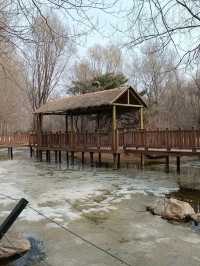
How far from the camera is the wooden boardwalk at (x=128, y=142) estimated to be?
1653 centimetres

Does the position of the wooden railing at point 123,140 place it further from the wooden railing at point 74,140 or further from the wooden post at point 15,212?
the wooden post at point 15,212

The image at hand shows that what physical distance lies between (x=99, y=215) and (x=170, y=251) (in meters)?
3.06

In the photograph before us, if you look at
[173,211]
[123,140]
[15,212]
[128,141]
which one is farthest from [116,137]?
[15,212]

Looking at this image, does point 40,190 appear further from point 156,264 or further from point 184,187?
point 156,264

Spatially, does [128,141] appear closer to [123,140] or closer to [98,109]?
[123,140]

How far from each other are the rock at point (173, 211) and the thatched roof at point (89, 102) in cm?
1170

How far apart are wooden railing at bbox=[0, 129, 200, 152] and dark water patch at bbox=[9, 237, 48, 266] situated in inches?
415

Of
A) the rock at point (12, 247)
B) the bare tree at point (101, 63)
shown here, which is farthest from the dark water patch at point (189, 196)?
the bare tree at point (101, 63)

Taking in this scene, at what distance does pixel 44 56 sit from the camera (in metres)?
40.2

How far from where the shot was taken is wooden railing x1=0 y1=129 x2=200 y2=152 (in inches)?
653

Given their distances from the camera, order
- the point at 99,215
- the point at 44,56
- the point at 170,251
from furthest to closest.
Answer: the point at 44,56 < the point at 99,215 < the point at 170,251

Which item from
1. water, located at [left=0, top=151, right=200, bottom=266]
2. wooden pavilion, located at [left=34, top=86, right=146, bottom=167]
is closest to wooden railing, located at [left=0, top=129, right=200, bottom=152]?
wooden pavilion, located at [left=34, top=86, right=146, bottom=167]

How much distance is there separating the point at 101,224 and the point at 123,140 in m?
12.0

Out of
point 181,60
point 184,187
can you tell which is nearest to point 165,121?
point 184,187
